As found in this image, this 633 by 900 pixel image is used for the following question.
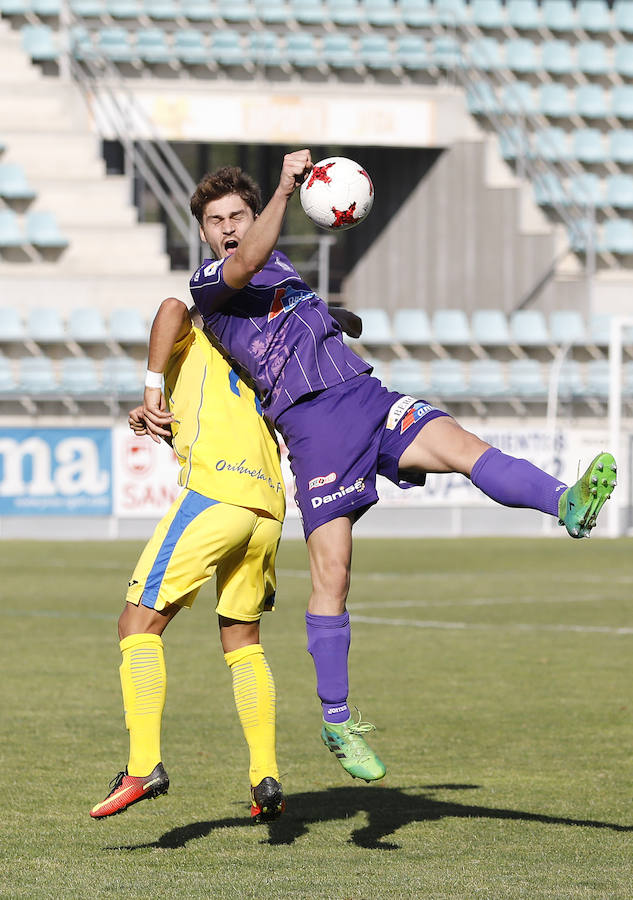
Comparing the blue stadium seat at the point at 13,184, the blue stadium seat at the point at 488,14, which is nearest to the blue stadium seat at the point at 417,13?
the blue stadium seat at the point at 488,14

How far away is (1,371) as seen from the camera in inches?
870

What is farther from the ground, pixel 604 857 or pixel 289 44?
pixel 289 44

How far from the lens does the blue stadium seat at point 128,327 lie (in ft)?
73.5

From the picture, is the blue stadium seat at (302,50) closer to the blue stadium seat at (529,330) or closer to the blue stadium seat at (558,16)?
the blue stadium seat at (558,16)

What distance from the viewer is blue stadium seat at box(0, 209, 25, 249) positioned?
2364cm

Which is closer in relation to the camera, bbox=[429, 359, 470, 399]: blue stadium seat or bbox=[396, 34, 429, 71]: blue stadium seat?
bbox=[429, 359, 470, 399]: blue stadium seat

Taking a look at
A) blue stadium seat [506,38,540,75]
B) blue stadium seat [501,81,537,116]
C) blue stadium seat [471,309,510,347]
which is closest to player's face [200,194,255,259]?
blue stadium seat [471,309,510,347]

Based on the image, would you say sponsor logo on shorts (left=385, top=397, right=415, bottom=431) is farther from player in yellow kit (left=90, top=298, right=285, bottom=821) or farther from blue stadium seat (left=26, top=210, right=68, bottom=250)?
blue stadium seat (left=26, top=210, right=68, bottom=250)

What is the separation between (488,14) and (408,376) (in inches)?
332

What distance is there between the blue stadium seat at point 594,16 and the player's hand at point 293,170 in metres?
25.7

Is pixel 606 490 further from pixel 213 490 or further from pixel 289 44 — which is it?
pixel 289 44

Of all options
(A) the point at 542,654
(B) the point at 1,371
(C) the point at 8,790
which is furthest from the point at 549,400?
(C) the point at 8,790

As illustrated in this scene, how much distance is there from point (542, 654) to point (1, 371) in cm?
1449

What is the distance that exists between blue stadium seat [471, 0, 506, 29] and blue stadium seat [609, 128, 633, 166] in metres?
3.03
